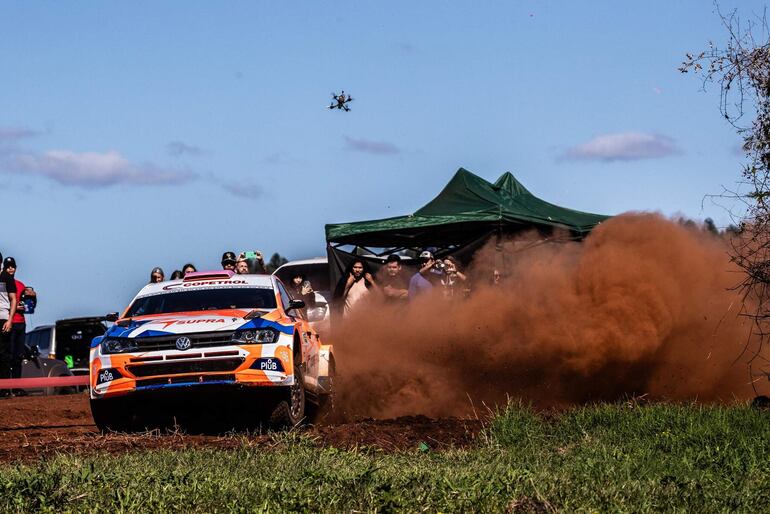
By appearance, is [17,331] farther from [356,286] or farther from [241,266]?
[356,286]

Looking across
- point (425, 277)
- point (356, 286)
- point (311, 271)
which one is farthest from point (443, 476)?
point (311, 271)

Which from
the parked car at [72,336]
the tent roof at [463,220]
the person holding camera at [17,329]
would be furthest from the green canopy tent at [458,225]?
the parked car at [72,336]

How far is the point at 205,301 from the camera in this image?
13281 mm

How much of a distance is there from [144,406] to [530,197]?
12029 mm

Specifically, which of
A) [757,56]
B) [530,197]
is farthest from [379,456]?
[530,197]

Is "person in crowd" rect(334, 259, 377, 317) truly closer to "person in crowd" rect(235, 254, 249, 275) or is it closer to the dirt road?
"person in crowd" rect(235, 254, 249, 275)

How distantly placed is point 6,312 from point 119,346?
6.90 meters

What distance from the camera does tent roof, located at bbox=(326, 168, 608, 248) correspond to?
20.7 m

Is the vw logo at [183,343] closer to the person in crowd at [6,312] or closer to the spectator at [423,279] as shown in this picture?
the spectator at [423,279]

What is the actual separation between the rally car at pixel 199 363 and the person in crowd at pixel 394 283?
5444 mm

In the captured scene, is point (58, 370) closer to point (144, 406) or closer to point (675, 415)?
point (144, 406)

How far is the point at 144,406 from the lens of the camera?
12.6 metres

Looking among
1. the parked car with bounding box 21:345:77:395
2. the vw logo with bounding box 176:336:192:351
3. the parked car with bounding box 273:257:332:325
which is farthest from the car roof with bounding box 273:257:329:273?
the vw logo with bounding box 176:336:192:351

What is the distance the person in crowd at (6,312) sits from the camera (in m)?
18.3
